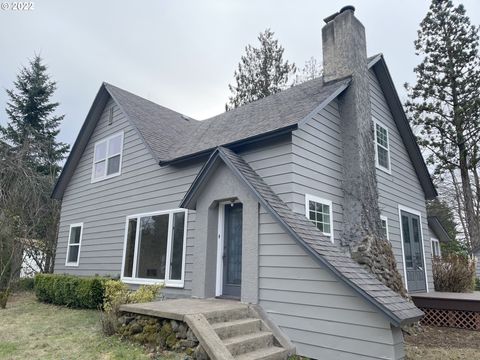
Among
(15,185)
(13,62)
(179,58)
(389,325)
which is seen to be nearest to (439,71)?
(179,58)

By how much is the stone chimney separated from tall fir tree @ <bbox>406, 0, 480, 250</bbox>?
1253cm

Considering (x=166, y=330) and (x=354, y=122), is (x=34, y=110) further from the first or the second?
(x=166, y=330)

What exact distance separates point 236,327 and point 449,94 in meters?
18.7

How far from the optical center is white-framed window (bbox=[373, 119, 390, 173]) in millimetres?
9156

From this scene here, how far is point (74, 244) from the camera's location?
1210 centimetres

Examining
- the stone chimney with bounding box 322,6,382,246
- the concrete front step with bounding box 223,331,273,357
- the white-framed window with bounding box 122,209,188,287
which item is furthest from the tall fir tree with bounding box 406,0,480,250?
the concrete front step with bounding box 223,331,273,357

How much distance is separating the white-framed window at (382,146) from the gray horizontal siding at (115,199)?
16.0ft

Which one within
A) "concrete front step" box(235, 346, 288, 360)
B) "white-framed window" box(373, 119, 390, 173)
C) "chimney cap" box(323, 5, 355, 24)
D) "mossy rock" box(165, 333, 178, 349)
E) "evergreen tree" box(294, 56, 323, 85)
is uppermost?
"evergreen tree" box(294, 56, 323, 85)

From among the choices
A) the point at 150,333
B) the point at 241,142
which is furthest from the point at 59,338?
the point at 241,142


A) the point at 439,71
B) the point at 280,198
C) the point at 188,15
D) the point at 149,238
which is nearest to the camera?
the point at 280,198

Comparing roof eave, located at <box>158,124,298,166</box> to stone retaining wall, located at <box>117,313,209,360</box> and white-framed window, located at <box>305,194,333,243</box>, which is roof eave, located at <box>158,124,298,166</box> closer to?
white-framed window, located at <box>305,194,333,243</box>

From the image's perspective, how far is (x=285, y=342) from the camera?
5180 mm

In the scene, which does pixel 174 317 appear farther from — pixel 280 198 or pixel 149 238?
pixel 149 238

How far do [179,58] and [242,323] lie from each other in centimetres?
1448
